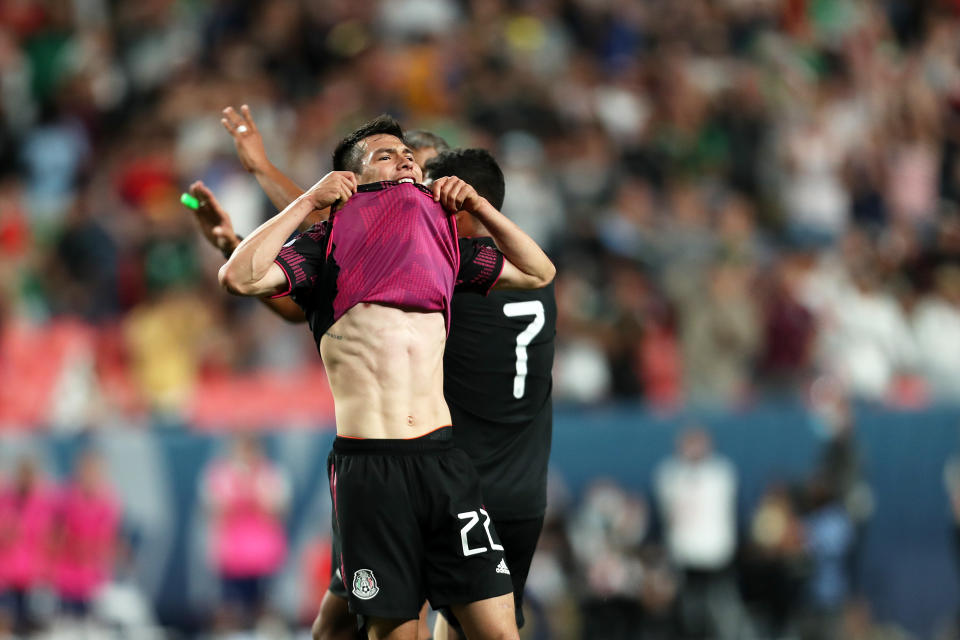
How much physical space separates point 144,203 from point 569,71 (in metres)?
4.86

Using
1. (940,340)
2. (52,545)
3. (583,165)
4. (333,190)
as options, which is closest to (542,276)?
(333,190)

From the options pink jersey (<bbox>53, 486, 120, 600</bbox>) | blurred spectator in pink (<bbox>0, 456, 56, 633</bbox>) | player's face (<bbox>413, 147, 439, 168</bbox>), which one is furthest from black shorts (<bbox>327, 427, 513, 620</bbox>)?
blurred spectator in pink (<bbox>0, 456, 56, 633</bbox>)

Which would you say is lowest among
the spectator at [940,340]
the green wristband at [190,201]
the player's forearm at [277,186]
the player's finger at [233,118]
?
the spectator at [940,340]

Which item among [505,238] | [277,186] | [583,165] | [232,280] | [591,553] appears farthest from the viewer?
[583,165]

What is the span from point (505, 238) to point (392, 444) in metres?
0.91

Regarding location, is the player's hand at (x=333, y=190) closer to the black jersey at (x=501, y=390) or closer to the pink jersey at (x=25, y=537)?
the black jersey at (x=501, y=390)

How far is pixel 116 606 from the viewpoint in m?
13.0

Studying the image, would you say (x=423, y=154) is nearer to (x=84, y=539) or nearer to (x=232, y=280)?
(x=232, y=280)

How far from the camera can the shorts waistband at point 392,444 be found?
5.35 metres

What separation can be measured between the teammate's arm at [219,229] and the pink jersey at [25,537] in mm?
7277

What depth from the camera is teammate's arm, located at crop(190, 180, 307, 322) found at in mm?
6203

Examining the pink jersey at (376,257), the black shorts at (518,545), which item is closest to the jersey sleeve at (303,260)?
the pink jersey at (376,257)

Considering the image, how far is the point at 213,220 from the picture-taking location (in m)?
6.32

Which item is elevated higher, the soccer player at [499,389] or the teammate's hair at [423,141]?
the teammate's hair at [423,141]
